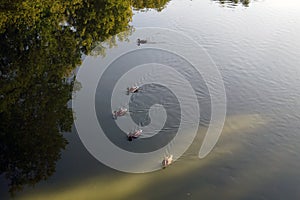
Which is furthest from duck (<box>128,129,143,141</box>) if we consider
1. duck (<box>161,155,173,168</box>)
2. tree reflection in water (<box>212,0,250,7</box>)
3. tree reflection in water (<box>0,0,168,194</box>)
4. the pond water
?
tree reflection in water (<box>212,0,250,7</box>)

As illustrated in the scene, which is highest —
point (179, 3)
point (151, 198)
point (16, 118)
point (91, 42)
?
point (179, 3)

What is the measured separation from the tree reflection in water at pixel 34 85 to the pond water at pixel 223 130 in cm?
80

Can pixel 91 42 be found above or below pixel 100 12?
below

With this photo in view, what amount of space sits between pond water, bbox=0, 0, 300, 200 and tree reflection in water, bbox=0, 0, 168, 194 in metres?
0.80

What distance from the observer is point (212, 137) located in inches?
763

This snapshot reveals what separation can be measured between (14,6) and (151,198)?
12.4 metres

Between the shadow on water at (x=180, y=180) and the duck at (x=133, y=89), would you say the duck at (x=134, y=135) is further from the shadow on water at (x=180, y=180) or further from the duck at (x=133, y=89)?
the duck at (x=133, y=89)

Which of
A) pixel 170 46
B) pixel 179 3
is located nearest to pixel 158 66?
pixel 170 46

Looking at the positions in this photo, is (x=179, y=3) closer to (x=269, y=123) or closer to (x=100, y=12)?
(x=100, y=12)

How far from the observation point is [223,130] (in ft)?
65.6

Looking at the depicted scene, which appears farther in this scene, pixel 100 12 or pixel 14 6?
pixel 100 12

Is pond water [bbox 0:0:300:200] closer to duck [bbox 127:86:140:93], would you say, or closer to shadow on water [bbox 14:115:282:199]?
shadow on water [bbox 14:115:282:199]

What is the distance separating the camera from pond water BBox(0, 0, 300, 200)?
52.1 ft

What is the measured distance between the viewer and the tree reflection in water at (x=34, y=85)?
56.1 feet
